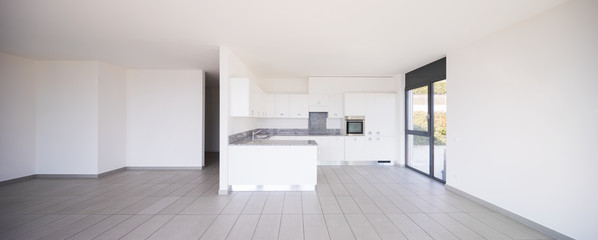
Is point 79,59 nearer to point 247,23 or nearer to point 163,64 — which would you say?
point 163,64

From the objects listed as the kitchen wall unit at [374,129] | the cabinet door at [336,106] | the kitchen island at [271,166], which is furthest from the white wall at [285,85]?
the kitchen island at [271,166]

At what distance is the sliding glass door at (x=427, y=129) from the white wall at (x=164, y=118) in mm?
5396

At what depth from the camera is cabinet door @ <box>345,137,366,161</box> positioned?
6531mm

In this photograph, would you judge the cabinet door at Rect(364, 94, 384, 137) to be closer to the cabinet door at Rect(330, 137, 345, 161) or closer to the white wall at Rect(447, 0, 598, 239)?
the cabinet door at Rect(330, 137, 345, 161)

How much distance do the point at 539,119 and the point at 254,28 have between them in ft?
12.2

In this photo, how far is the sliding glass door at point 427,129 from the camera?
4.82 meters

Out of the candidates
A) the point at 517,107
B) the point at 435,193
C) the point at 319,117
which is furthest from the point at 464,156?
the point at 319,117

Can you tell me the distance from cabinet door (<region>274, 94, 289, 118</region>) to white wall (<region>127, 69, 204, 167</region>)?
204 cm

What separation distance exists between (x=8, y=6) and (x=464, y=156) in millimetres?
6510

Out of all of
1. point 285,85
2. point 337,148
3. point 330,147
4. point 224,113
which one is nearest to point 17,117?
point 224,113

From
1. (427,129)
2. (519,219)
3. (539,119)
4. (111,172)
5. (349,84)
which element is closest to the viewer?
(539,119)

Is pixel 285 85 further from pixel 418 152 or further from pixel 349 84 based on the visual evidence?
pixel 418 152

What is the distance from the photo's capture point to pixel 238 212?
3.24m

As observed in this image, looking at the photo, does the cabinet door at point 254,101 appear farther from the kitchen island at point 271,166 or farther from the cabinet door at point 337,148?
the cabinet door at point 337,148
